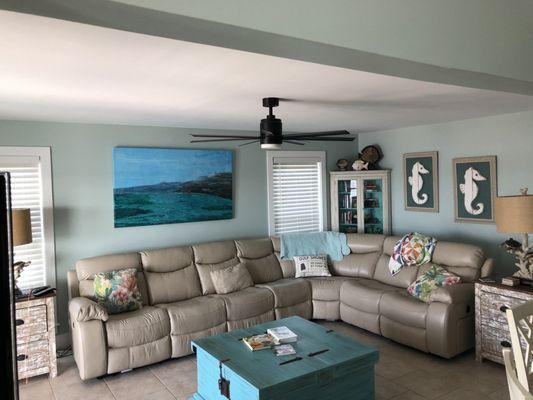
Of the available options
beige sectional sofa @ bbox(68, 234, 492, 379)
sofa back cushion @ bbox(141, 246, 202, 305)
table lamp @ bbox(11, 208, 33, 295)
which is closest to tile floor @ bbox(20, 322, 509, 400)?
beige sectional sofa @ bbox(68, 234, 492, 379)

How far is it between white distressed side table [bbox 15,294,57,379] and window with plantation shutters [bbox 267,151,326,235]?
9.70ft

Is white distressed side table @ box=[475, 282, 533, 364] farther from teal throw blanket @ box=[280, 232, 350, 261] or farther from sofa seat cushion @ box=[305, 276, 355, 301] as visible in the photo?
teal throw blanket @ box=[280, 232, 350, 261]

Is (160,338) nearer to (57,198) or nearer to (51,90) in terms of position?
(57,198)

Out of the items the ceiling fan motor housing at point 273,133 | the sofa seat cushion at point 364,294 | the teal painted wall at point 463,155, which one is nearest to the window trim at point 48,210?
the ceiling fan motor housing at point 273,133

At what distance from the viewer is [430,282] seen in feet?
14.1

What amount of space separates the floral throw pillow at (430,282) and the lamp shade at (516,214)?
84cm

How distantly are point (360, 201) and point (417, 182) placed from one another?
2.70ft

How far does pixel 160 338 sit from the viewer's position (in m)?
4.00

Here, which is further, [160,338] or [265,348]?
[160,338]

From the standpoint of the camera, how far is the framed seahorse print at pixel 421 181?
5.42 meters

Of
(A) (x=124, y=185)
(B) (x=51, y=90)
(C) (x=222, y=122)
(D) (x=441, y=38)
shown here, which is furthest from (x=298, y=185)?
(D) (x=441, y=38)

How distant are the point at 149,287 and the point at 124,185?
1.18 metres

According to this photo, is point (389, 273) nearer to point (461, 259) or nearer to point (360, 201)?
point (461, 259)

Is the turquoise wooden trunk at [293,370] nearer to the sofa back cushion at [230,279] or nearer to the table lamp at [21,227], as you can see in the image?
the sofa back cushion at [230,279]
